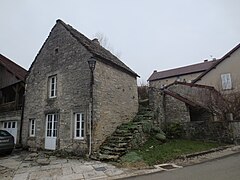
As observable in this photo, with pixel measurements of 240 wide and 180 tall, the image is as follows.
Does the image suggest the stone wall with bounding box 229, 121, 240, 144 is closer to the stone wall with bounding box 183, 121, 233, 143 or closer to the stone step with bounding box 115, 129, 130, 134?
the stone wall with bounding box 183, 121, 233, 143

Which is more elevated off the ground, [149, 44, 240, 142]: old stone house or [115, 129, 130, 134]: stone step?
[149, 44, 240, 142]: old stone house

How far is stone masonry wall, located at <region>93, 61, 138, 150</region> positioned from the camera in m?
11.1


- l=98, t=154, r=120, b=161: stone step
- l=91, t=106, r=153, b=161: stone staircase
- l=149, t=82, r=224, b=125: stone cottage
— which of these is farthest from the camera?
l=149, t=82, r=224, b=125: stone cottage

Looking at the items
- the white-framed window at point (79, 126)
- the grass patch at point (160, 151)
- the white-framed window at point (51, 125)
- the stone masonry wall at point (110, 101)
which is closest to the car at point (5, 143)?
the white-framed window at point (51, 125)

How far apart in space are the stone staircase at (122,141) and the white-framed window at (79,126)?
55.1 inches

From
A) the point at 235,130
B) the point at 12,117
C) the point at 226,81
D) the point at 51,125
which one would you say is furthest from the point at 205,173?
the point at 226,81

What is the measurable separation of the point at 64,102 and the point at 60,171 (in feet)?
17.4

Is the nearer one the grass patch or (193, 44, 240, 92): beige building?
the grass patch

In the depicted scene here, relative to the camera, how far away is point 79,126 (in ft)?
37.9

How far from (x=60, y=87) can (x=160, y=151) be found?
718cm

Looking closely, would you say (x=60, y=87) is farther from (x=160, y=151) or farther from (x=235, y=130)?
(x=235, y=130)

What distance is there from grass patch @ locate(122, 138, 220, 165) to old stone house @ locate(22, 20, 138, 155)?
2.21 metres

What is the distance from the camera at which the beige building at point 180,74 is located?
120 ft

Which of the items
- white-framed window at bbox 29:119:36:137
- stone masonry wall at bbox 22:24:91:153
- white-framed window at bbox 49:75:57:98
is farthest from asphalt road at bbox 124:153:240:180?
white-framed window at bbox 29:119:36:137
